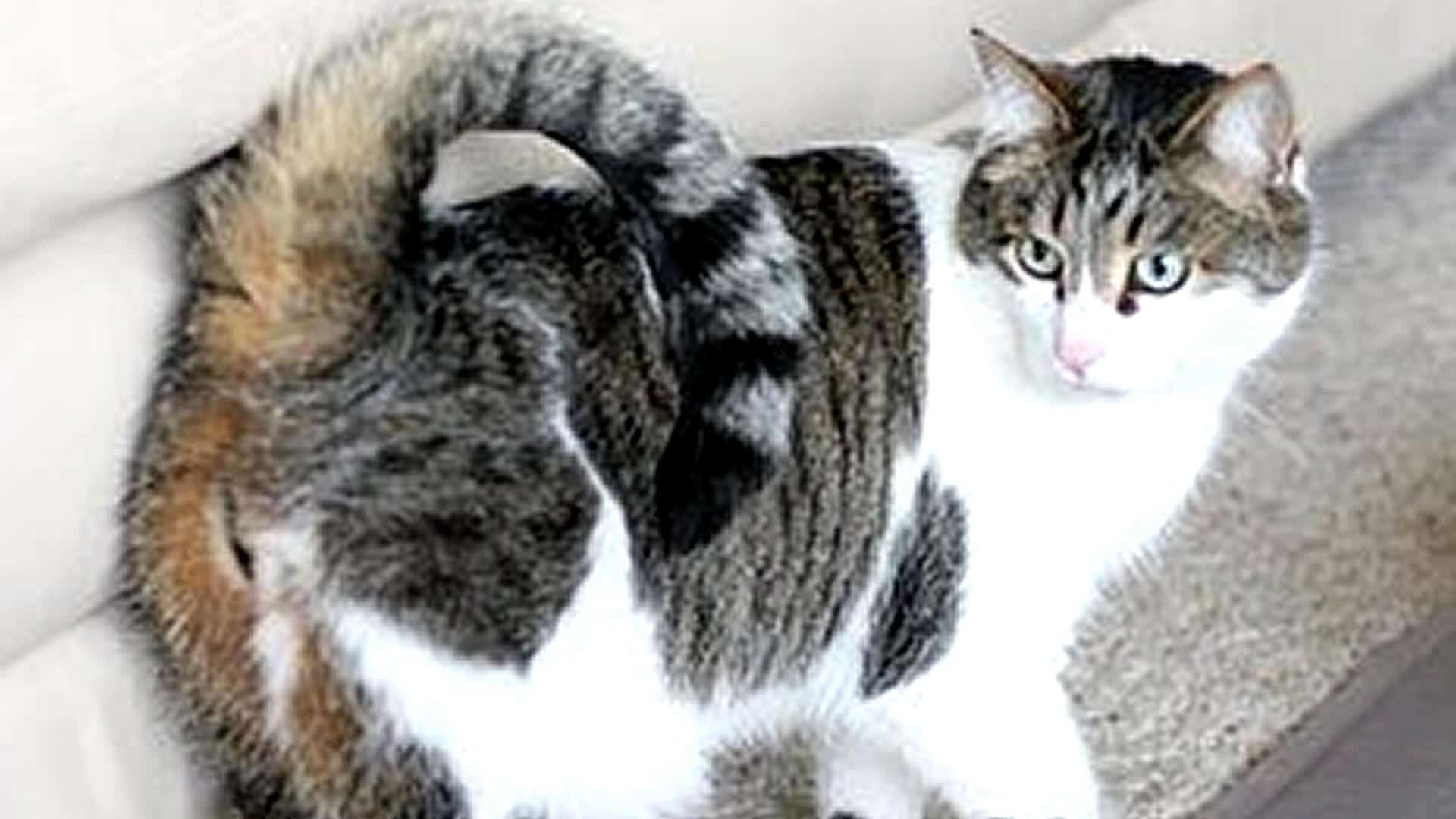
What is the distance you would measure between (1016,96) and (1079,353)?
13cm

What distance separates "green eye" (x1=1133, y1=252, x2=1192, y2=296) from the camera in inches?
55.1

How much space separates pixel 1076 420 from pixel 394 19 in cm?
39

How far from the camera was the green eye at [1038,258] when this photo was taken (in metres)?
1.42

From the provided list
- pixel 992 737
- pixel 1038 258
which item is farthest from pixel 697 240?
pixel 992 737

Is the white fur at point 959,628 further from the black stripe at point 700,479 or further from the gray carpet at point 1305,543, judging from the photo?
the gray carpet at point 1305,543

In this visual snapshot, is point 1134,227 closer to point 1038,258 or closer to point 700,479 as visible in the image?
point 1038,258

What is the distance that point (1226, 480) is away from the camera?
192 cm

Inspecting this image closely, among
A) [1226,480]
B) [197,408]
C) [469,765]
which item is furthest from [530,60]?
[1226,480]

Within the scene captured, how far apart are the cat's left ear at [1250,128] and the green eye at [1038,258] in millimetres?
79

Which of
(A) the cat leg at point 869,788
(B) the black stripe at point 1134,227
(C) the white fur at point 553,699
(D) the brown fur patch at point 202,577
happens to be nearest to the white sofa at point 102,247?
(D) the brown fur patch at point 202,577

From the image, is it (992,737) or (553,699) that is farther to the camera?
(992,737)

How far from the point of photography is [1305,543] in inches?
72.6

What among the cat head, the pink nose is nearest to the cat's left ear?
the cat head

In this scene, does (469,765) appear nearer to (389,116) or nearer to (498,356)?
(498,356)
